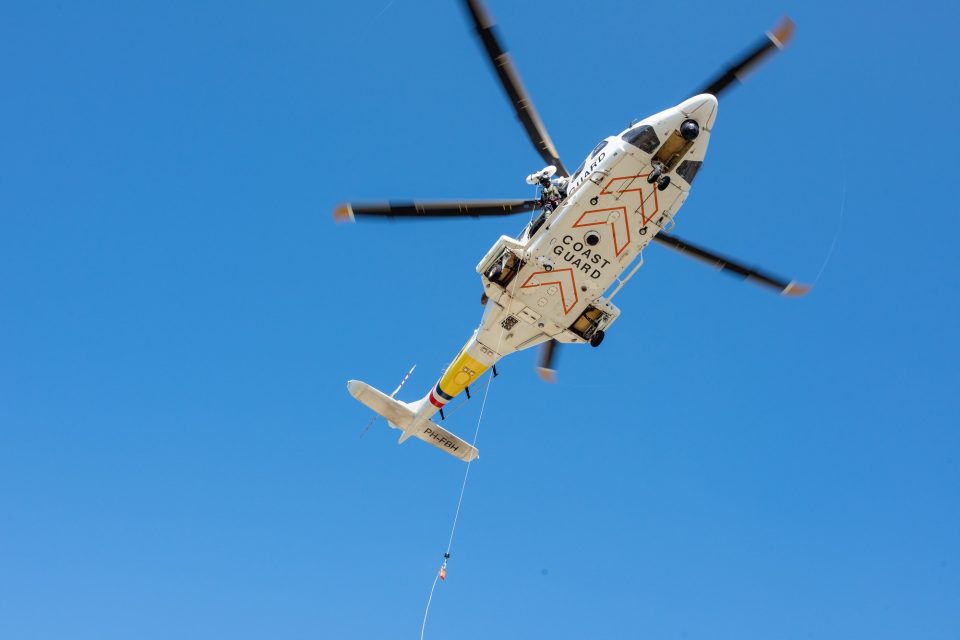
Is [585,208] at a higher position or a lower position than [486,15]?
lower

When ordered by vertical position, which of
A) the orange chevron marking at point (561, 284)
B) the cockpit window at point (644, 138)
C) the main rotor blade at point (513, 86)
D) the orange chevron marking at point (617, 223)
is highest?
the main rotor blade at point (513, 86)

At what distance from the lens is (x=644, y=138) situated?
1789 centimetres

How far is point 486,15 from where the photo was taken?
56.0 feet

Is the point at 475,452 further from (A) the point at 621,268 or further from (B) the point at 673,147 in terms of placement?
(B) the point at 673,147

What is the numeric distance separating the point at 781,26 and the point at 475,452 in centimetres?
1581

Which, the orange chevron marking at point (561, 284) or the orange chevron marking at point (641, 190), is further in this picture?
the orange chevron marking at point (561, 284)

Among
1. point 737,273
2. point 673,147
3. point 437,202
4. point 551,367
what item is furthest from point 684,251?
point 437,202

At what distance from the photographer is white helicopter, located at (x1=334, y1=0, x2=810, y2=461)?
58.4 feet

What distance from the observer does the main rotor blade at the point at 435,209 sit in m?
17.6

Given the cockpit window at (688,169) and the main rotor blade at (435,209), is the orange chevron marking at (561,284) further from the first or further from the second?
the cockpit window at (688,169)

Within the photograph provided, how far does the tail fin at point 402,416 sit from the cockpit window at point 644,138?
11.5 metres

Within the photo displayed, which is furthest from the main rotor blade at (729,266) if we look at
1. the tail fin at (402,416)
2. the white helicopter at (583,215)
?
the tail fin at (402,416)

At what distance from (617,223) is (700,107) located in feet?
10.8

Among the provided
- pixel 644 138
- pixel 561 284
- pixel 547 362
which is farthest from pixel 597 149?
pixel 547 362
